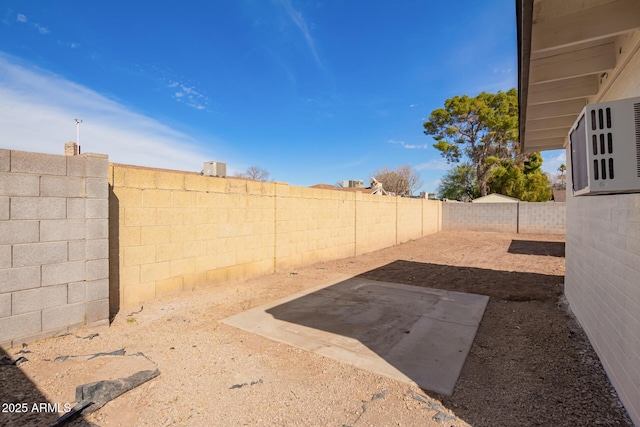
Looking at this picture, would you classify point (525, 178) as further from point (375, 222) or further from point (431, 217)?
point (375, 222)

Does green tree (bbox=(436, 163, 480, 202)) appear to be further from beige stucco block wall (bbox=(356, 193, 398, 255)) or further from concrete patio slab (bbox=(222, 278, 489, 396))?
concrete patio slab (bbox=(222, 278, 489, 396))

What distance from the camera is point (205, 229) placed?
518cm

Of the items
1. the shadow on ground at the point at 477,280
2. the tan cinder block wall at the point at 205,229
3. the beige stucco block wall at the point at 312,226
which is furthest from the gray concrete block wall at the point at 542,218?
the tan cinder block wall at the point at 205,229

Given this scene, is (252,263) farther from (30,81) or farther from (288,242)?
(30,81)

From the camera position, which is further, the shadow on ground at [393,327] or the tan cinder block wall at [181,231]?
the tan cinder block wall at [181,231]

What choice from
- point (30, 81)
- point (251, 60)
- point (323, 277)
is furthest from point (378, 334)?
point (251, 60)

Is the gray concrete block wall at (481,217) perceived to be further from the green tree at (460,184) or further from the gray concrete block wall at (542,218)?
the green tree at (460,184)

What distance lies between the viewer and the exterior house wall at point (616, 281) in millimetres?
1972

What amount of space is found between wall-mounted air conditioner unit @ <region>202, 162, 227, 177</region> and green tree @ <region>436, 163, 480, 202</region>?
25614 millimetres

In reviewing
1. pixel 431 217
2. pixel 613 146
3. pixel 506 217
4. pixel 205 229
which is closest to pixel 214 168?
pixel 205 229

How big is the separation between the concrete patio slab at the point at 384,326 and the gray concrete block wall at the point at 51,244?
5.65ft

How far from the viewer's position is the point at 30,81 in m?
7.09

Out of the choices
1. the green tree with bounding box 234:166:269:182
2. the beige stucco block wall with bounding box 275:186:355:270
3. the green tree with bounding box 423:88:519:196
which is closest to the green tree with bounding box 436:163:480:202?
the green tree with bounding box 423:88:519:196

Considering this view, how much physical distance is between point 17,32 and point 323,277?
859 cm
